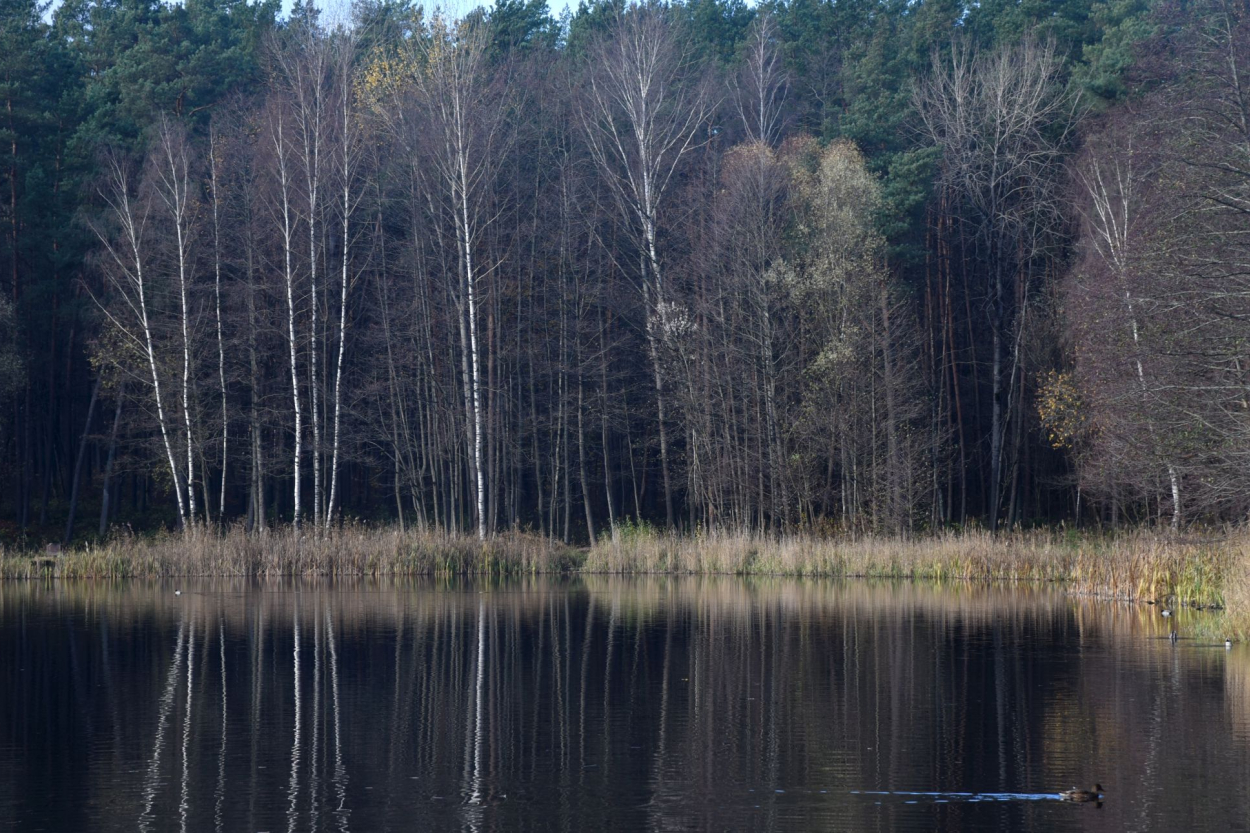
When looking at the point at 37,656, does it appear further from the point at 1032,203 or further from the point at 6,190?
the point at 1032,203

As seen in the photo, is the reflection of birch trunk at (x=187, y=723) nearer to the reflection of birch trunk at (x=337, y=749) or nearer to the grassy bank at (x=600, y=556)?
the reflection of birch trunk at (x=337, y=749)

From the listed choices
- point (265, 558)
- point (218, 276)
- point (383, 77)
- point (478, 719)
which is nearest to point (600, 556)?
point (265, 558)

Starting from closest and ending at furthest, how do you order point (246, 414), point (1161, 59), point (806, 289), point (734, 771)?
Result: point (734, 771) → point (1161, 59) → point (806, 289) → point (246, 414)

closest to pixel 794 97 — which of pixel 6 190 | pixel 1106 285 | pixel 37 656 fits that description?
pixel 1106 285

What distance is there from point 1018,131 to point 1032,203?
249cm

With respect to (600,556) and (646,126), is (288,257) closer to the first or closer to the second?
(646,126)

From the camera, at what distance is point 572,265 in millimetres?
42906

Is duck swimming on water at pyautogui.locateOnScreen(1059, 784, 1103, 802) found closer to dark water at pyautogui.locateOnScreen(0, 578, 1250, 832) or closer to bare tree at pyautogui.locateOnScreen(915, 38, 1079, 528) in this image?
dark water at pyautogui.locateOnScreen(0, 578, 1250, 832)

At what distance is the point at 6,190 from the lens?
1753 inches

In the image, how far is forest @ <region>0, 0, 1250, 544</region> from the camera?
124ft

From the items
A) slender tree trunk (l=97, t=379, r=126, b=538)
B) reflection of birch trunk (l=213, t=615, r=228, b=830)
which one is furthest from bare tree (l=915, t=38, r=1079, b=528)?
reflection of birch trunk (l=213, t=615, r=228, b=830)

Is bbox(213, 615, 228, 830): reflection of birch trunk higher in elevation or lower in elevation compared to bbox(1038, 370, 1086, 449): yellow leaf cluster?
lower

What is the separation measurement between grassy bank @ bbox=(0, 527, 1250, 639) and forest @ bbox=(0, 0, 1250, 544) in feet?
7.15

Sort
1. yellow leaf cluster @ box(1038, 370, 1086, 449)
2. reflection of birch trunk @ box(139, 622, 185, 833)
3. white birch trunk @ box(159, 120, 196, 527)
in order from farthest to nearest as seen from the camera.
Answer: white birch trunk @ box(159, 120, 196, 527) < yellow leaf cluster @ box(1038, 370, 1086, 449) < reflection of birch trunk @ box(139, 622, 185, 833)
